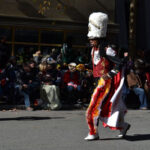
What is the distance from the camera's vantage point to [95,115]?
7.77 m

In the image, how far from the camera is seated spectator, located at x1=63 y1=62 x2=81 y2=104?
1419 centimetres

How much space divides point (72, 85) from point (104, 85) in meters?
6.42

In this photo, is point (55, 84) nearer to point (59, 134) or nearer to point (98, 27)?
point (59, 134)

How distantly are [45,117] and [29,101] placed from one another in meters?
2.03

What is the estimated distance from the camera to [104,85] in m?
7.80

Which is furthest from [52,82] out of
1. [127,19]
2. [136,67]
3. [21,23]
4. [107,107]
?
[127,19]

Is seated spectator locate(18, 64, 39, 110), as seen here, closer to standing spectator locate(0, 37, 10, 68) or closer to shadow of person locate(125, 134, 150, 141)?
standing spectator locate(0, 37, 10, 68)

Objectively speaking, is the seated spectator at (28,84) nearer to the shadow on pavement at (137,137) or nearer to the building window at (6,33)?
the building window at (6,33)

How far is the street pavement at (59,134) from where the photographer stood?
23.9 ft

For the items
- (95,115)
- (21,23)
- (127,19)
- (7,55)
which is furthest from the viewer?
(127,19)

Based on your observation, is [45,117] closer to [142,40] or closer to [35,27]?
[35,27]

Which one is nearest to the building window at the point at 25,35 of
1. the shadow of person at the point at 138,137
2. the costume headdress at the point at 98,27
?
the shadow of person at the point at 138,137

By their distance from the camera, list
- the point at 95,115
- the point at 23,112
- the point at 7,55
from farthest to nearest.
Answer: the point at 23,112 → the point at 7,55 → the point at 95,115

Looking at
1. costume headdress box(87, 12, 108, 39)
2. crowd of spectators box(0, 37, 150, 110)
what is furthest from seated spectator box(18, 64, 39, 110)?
costume headdress box(87, 12, 108, 39)
